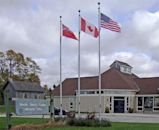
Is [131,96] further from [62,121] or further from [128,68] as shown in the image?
[62,121]

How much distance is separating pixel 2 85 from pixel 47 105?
5736 centimetres

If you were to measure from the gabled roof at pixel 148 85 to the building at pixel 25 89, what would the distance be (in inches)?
834

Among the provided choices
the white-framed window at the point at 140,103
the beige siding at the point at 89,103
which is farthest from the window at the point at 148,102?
the beige siding at the point at 89,103

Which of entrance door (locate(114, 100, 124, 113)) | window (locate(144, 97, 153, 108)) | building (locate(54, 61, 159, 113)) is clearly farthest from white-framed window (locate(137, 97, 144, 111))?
entrance door (locate(114, 100, 124, 113))

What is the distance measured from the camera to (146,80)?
71.2 metres

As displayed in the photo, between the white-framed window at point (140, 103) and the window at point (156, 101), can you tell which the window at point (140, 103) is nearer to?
the white-framed window at point (140, 103)

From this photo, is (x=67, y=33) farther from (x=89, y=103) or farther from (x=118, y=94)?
(x=89, y=103)

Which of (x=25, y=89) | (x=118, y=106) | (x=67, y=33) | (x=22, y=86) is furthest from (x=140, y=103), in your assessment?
(x=67, y=33)

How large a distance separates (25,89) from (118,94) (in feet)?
76.9

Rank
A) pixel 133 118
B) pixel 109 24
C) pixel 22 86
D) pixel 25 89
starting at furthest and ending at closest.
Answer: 1. pixel 25 89
2. pixel 22 86
3. pixel 133 118
4. pixel 109 24

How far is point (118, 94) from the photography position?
66.9 meters

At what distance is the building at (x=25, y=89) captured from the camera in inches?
3243

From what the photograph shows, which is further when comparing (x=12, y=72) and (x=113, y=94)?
(x=12, y=72)

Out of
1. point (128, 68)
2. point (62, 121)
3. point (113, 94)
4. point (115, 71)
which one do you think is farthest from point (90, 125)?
point (128, 68)
